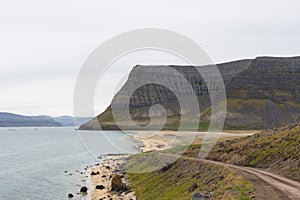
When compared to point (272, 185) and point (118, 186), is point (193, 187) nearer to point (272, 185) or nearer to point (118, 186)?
point (272, 185)

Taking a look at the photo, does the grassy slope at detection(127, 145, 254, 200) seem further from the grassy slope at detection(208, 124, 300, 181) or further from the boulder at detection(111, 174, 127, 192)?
the grassy slope at detection(208, 124, 300, 181)

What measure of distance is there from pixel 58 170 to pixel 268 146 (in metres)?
68.2

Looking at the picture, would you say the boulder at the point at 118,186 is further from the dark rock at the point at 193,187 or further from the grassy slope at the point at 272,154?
the dark rock at the point at 193,187

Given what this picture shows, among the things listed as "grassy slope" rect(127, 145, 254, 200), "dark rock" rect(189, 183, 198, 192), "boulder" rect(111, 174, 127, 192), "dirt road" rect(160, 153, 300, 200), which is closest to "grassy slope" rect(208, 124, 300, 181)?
"dirt road" rect(160, 153, 300, 200)

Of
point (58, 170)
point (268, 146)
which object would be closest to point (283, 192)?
point (268, 146)

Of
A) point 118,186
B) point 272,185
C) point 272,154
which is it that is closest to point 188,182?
point 272,154

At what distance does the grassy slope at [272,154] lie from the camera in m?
43.3

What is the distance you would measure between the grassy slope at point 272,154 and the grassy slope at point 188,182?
5109 millimetres

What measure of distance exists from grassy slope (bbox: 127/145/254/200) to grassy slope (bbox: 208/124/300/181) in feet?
16.8

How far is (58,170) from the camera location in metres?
104

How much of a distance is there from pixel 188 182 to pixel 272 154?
1190 centimetres

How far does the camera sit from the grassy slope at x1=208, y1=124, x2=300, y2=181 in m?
43.3

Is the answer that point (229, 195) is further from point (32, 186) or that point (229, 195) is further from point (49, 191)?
point (32, 186)

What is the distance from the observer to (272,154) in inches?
1943
